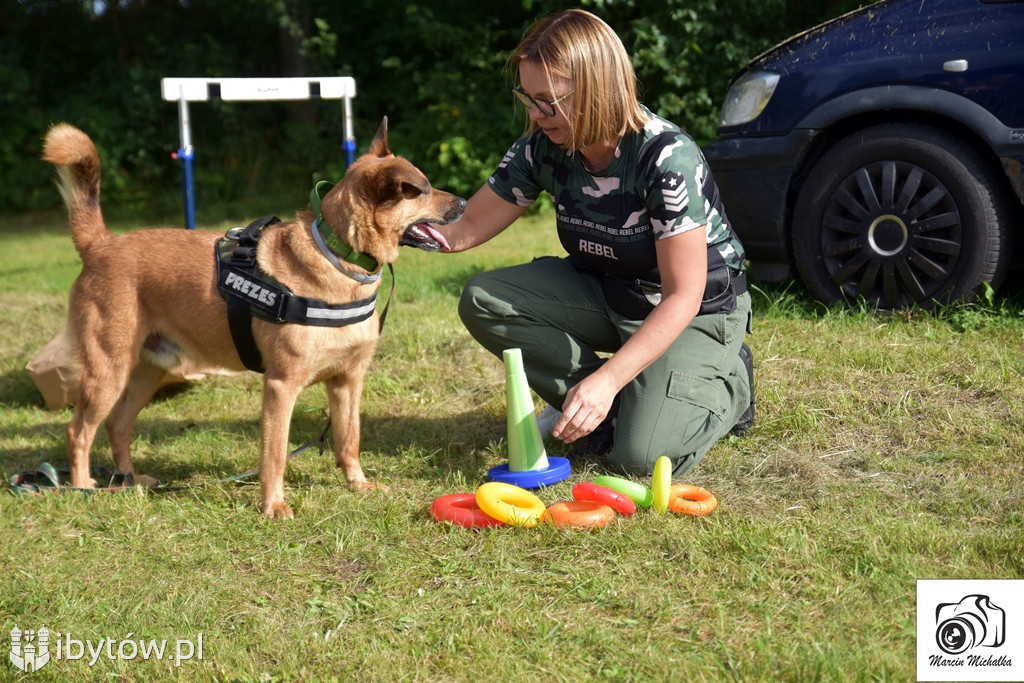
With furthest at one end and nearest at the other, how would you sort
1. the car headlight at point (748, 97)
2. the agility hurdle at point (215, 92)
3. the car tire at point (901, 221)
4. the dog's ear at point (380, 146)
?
the agility hurdle at point (215, 92), the car headlight at point (748, 97), the car tire at point (901, 221), the dog's ear at point (380, 146)

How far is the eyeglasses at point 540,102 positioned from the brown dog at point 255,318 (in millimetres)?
445

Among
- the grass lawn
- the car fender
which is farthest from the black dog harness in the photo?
the car fender

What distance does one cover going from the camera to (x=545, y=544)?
9.57 feet

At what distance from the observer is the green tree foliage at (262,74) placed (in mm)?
10320

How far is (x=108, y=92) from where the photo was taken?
40.3 ft

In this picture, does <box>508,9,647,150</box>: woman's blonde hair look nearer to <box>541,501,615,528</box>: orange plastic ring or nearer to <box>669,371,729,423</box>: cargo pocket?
<box>669,371,729,423</box>: cargo pocket

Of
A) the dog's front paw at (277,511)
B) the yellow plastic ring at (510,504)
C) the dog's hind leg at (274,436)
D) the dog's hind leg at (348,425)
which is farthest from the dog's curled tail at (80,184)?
the yellow plastic ring at (510,504)

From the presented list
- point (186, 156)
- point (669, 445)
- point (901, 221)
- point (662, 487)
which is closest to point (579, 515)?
point (662, 487)

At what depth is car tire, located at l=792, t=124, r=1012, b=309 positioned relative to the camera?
438cm

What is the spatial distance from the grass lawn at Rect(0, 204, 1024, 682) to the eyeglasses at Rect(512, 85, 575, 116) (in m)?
1.29

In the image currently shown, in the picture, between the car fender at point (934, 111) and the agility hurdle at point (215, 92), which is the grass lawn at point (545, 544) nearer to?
the car fender at point (934, 111)

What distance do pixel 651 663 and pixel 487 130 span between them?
8.42 meters

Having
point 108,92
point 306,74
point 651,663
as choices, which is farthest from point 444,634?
point 108,92

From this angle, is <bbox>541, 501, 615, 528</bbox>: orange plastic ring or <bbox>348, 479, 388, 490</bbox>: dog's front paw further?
<bbox>348, 479, 388, 490</bbox>: dog's front paw
